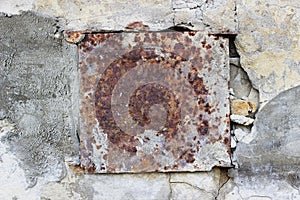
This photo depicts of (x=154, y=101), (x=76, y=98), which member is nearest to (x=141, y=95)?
(x=154, y=101)

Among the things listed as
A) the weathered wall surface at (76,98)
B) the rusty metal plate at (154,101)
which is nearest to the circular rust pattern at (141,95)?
the rusty metal plate at (154,101)

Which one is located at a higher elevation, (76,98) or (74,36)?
(74,36)

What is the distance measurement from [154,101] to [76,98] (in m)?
0.29

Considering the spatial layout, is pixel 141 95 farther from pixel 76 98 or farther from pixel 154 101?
pixel 76 98

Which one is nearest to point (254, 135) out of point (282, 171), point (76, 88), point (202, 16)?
point (282, 171)

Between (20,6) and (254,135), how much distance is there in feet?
3.16

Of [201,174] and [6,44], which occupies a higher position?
[6,44]

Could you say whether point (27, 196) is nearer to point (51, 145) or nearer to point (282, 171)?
point (51, 145)

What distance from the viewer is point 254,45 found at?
184cm

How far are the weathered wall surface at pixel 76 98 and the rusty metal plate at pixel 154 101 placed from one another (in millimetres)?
48

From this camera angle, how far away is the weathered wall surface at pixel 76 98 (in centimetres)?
184

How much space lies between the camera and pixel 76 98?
6.15 feet

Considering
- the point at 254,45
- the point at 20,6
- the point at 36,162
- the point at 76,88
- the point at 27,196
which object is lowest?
the point at 27,196

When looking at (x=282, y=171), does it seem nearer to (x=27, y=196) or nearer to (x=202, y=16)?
(x=202, y=16)
